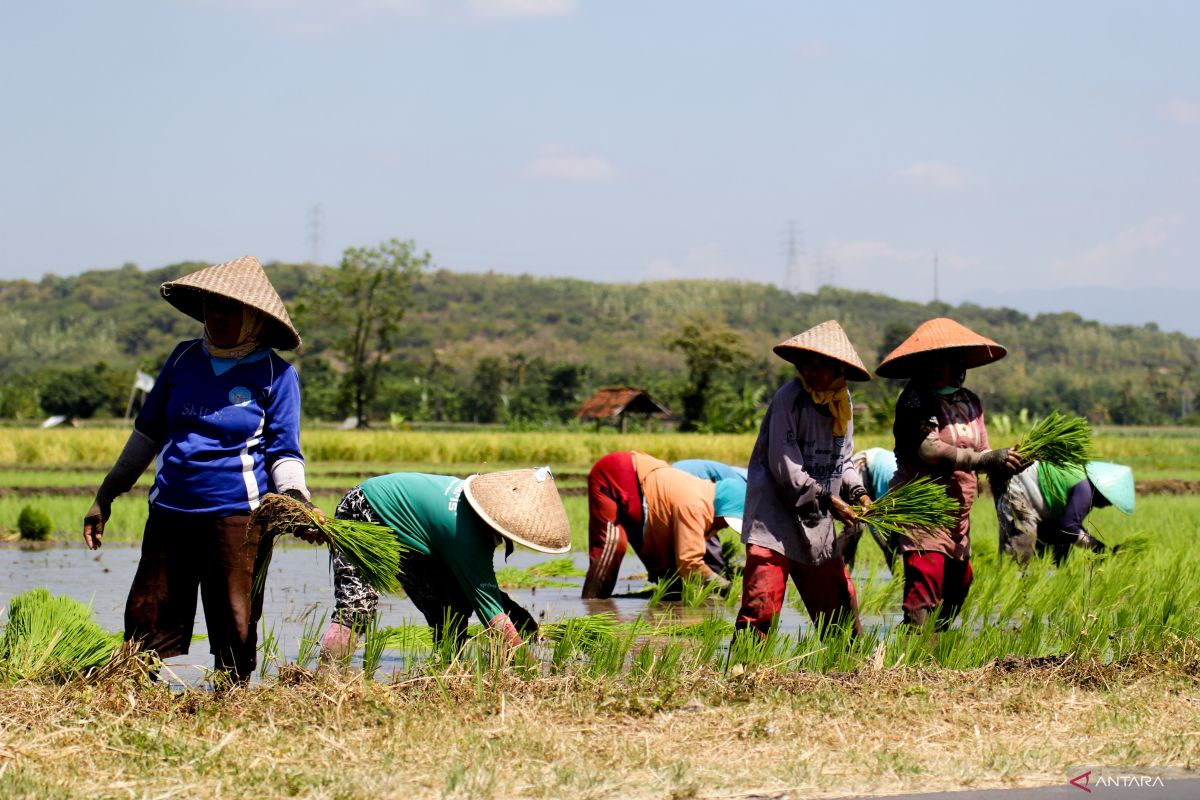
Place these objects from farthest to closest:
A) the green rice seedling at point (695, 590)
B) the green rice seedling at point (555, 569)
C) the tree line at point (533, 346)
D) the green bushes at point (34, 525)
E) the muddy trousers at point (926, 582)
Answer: the tree line at point (533, 346)
the green bushes at point (34, 525)
the green rice seedling at point (555, 569)
the green rice seedling at point (695, 590)
the muddy trousers at point (926, 582)

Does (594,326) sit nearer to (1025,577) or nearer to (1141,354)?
(1141,354)

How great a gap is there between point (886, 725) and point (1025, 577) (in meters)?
2.96

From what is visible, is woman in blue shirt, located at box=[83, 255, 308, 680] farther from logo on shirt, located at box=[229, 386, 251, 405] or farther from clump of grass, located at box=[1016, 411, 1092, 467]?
clump of grass, located at box=[1016, 411, 1092, 467]

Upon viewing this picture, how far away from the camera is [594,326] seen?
112 metres

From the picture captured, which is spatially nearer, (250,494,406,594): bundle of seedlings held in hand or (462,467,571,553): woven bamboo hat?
(250,494,406,594): bundle of seedlings held in hand

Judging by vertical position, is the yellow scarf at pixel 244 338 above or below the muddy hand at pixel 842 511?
above

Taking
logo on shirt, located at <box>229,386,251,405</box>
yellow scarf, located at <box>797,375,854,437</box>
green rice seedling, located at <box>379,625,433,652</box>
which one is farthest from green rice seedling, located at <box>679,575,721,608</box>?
logo on shirt, located at <box>229,386,251,405</box>

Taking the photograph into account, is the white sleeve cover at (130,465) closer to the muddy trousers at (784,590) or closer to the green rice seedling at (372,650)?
the green rice seedling at (372,650)

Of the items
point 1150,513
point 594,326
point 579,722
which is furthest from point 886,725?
point 594,326

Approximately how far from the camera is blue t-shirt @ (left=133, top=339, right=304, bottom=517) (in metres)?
4.78

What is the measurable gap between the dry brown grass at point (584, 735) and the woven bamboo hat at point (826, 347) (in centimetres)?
129

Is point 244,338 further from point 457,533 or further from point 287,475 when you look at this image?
point 457,533

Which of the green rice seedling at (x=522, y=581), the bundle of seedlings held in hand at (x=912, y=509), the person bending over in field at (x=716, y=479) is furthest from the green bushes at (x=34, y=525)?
the bundle of seedlings held in hand at (x=912, y=509)

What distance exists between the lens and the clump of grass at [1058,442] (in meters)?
6.21
